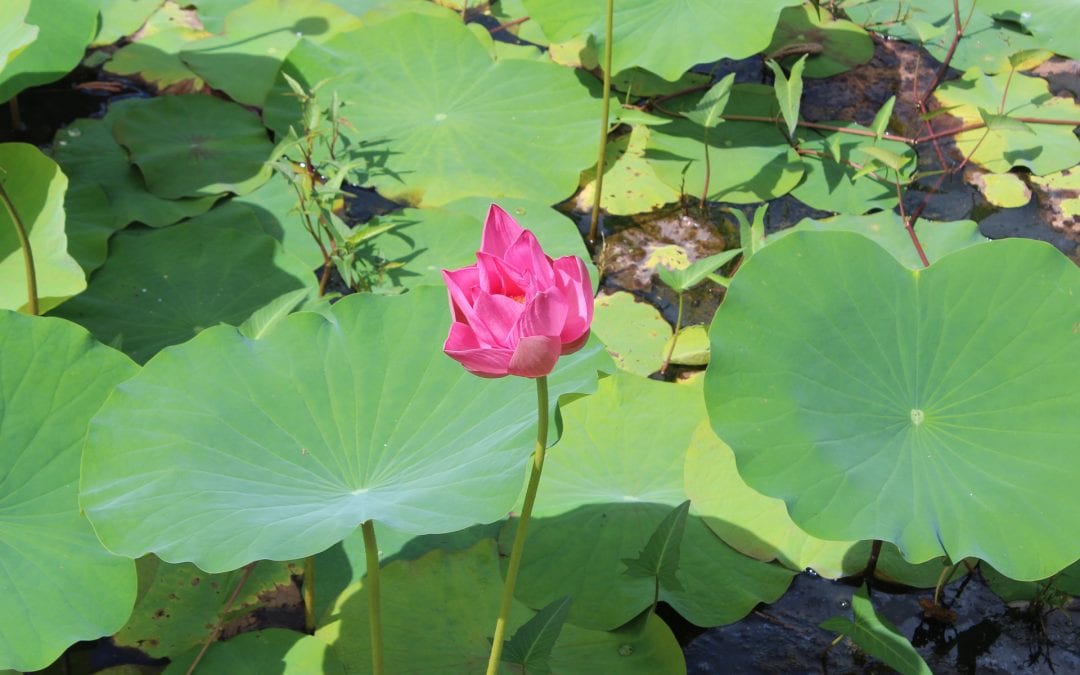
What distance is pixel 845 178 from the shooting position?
9.70 feet

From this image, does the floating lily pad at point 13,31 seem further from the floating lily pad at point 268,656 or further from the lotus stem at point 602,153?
the lotus stem at point 602,153

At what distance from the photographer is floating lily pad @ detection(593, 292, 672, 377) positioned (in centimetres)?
247

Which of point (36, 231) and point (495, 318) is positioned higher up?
point (495, 318)

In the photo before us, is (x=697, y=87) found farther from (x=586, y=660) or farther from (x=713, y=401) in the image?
(x=586, y=660)

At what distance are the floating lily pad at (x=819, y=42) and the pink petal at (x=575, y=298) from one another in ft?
8.04

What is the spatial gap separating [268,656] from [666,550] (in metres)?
0.75

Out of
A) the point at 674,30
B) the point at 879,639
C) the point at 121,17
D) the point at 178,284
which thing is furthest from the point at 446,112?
the point at 879,639

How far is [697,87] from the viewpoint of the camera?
10.7 feet

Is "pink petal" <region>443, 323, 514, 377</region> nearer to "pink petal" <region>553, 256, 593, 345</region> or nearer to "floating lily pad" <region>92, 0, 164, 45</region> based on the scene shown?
"pink petal" <region>553, 256, 593, 345</region>

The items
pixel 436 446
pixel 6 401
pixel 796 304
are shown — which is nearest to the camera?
pixel 436 446

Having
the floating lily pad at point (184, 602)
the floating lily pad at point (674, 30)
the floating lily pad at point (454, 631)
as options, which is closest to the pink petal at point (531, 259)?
the floating lily pad at point (454, 631)

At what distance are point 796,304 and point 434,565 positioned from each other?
0.88 m

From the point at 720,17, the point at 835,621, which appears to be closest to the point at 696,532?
the point at 835,621

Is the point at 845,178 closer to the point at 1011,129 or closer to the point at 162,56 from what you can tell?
the point at 1011,129
